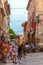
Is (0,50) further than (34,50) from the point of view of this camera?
No

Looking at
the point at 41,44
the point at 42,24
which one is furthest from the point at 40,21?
the point at 41,44

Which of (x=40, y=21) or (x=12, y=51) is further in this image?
(x=40, y=21)

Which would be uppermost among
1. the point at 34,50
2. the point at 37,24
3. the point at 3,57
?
the point at 3,57

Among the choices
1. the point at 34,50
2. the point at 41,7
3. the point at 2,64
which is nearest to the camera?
the point at 2,64

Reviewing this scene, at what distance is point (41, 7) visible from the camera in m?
57.8

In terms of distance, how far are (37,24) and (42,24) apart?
0.90m

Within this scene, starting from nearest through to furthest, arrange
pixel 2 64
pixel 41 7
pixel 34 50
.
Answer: pixel 2 64 → pixel 34 50 → pixel 41 7

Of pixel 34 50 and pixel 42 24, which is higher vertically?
pixel 42 24

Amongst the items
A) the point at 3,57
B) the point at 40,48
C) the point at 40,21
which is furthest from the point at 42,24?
the point at 3,57

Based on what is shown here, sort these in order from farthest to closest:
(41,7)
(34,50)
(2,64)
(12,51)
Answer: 1. (41,7)
2. (34,50)
3. (12,51)
4. (2,64)

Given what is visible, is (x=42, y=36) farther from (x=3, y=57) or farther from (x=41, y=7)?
(x=3, y=57)

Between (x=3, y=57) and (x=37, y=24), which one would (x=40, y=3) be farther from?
(x=3, y=57)

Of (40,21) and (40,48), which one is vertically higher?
(40,21)

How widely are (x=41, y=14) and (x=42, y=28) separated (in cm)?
249
